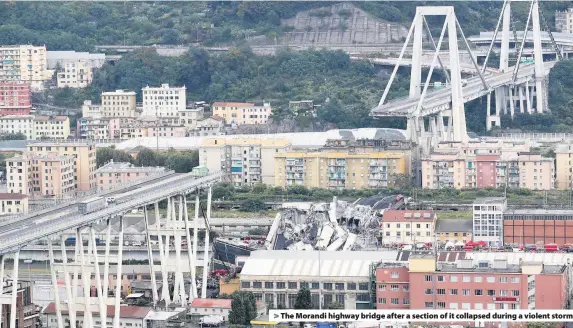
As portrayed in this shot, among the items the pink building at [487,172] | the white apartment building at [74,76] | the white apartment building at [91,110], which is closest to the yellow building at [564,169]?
the pink building at [487,172]

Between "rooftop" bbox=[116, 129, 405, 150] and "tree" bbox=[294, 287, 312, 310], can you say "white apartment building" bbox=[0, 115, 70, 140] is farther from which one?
"tree" bbox=[294, 287, 312, 310]

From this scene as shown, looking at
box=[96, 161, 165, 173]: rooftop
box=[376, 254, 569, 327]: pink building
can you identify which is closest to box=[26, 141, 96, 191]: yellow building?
box=[96, 161, 165, 173]: rooftop

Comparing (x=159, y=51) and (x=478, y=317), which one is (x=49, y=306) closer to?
(x=478, y=317)

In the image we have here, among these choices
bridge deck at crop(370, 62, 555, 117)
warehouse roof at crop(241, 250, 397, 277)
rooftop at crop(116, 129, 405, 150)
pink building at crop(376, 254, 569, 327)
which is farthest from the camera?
bridge deck at crop(370, 62, 555, 117)

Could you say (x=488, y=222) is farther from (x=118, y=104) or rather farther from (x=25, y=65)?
(x=25, y=65)

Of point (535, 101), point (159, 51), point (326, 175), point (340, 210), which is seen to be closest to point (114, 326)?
point (340, 210)

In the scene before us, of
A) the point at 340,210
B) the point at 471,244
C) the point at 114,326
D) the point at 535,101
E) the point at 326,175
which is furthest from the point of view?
the point at 535,101
